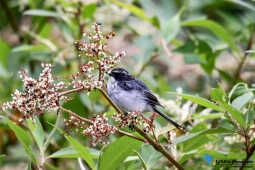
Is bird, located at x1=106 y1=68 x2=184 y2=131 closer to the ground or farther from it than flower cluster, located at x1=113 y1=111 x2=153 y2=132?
farther from it

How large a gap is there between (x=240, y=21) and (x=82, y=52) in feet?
9.18

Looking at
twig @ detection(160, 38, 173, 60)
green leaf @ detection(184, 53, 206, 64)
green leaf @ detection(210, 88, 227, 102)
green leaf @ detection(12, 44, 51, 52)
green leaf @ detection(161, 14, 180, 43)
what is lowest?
green leaf @ detection(210, 88, 227, 102)

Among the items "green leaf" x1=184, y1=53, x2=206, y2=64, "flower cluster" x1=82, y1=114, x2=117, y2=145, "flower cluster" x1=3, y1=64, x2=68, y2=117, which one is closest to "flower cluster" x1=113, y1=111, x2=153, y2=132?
"flower cluster" x1=82, y1=114, x2=117, y2=145

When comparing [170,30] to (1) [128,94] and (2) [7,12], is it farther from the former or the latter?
(2) [7,12]

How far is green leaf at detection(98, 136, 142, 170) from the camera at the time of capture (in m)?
1.94

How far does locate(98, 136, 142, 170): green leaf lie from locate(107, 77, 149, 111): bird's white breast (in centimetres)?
50

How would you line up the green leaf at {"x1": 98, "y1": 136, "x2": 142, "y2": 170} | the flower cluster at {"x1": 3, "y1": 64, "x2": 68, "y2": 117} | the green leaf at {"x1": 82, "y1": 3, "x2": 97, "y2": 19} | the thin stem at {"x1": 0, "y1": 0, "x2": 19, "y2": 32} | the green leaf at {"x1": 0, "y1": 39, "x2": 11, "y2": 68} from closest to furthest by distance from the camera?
1. the flower cluster at {"x1": 3, "y1": 64, "x2": 68, "y2": 117}
2. the green leaf at {"x1": 98, "y1": 136, "x2": 142, "y2": 170}
3. the green leaf at {"x1": 82, "y1": 3, "x2": 97, "y2": 19}
4. the green leaf at {"x1": 0, "y1": 39, "x2": 11, "y2": 68}
5. the thin stem at {"x1": 0, "y1": 0, "x2": 19, "y2": 32}

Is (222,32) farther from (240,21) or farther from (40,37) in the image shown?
(40,37)

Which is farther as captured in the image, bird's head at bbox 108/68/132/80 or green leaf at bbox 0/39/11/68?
green leaf at bbox 0/39/11/68

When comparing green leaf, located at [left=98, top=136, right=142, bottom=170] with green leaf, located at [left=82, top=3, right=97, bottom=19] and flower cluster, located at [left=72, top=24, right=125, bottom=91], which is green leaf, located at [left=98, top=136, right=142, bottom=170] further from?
green leaf, located at [left=82, top=3, right=97, bottom=19]

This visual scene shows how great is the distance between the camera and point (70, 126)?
182 cm

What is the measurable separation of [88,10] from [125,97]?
108cm

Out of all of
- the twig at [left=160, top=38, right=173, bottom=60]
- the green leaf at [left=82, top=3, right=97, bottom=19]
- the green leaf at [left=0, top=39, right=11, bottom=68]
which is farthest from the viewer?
the green leaf at [left=0, top=39, right=11, bottom=68]

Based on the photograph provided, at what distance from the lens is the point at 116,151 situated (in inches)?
77.0
